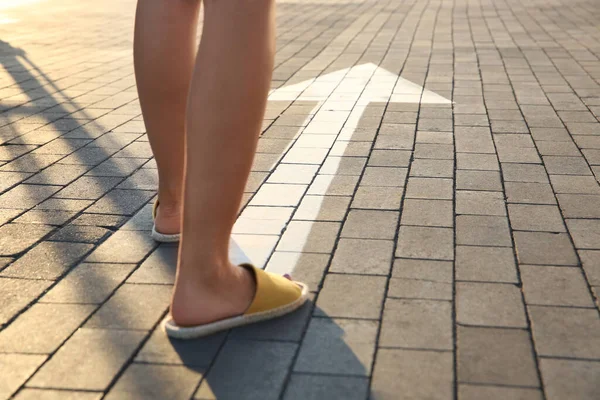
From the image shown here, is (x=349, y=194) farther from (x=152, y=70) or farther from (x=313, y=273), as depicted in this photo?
(x=152, y=70)

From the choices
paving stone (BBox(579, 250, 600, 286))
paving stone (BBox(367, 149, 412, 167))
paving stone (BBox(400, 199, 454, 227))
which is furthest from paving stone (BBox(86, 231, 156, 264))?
paving stone (BBox(579, 250, 600, 286))

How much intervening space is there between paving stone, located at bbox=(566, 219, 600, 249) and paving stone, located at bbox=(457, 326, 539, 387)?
0.74 metres

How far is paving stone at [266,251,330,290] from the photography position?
2465 mm

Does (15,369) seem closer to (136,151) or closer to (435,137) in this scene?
(136,151)

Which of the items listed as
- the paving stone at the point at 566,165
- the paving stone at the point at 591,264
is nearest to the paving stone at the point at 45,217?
the paving stone at the point at 591,264

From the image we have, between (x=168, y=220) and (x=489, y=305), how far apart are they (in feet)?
3.49

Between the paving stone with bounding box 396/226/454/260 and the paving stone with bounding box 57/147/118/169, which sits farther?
the paving stone with bounding box 57/147/118/169

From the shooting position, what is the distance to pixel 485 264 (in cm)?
256

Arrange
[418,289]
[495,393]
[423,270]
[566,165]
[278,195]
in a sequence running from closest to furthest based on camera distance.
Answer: [495,393] → [418,289] → [423,270] → [278,195] → [566,165]

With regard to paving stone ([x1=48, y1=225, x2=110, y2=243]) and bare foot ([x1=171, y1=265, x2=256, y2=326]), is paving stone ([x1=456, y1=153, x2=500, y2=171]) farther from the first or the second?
bare foot ([x1=171, y1=265, x2=256, y2=326])

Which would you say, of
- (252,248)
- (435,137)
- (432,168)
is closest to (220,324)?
(252,248)

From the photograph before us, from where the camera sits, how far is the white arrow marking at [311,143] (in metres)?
2.75

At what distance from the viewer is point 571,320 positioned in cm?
219

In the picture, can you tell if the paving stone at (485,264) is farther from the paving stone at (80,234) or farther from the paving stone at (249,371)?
the paving stone at (80,234)
